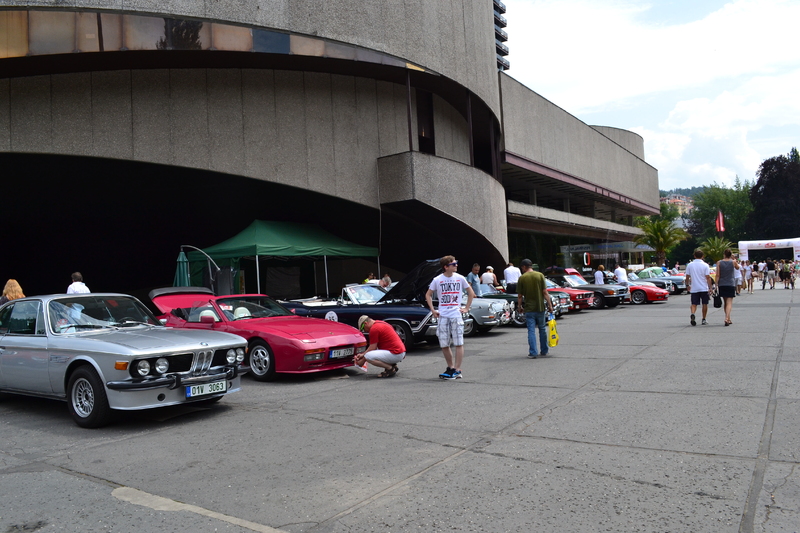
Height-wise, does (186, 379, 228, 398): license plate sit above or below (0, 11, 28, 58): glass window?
below

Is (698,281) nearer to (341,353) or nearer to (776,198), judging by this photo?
(341,353)

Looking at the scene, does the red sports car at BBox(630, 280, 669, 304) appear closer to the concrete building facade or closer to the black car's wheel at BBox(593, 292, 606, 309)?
the black car's wheel at BBox(593, 292, 606, 309)

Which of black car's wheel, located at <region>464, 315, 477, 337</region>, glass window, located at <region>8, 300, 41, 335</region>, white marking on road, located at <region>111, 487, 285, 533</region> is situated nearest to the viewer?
white marking on road, located at <region>111, 487, 285, 533</region>

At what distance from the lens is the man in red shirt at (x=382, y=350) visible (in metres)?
9.20

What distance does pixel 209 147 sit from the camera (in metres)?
18.9

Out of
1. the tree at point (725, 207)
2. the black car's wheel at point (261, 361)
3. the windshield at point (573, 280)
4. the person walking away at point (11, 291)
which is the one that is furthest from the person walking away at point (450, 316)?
the tree at point (725, 207)

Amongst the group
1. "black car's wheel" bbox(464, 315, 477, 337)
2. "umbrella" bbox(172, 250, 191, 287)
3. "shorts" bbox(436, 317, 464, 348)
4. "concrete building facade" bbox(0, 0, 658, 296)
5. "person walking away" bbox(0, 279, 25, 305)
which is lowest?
"black car's wheel" bbox(464, 315, 477, 337)

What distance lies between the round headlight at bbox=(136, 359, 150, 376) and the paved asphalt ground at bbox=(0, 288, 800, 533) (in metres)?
0.61

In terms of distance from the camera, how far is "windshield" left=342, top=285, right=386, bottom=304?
13.9m

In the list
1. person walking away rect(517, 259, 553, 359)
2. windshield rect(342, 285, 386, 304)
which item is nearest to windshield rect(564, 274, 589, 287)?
windshield rect(342, 285, 386, 304)

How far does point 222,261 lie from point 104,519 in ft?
51.1

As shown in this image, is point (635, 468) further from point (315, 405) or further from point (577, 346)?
point (577, 346)

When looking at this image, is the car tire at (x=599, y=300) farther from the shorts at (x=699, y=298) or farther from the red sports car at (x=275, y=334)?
the red sports car at (x=275, y=334)

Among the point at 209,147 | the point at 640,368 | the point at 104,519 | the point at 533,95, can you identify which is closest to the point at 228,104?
the point at 209,147
